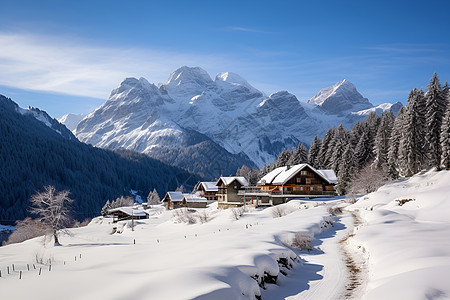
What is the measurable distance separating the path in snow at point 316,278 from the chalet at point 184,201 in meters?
76.2

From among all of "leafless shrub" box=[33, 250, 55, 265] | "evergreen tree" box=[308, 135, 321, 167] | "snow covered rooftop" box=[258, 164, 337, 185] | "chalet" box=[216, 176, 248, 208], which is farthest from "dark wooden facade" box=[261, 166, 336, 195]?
"leafless shrub" box=[33, 250, 55, 265]

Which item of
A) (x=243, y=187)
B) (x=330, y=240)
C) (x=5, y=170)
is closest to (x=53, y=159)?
(x=5, y=170)

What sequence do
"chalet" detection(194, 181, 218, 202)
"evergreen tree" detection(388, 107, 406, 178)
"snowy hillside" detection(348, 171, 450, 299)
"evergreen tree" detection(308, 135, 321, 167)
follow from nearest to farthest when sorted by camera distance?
"snowy hillside" detection(348, 171, 450, 299) → "evergreen tree" detection(388, 107, 406, 178) → "evergreen tree" detection(308, 135, 321, 167) → "chalet" detection(194, 181, 218, 202)

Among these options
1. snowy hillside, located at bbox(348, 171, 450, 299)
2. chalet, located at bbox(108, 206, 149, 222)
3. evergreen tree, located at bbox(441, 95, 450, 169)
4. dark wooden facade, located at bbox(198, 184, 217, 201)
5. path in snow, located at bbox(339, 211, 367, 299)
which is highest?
evergreen tree, located at bbox(441, 95, 450, 169)

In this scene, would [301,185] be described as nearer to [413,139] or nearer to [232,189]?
[232,189]

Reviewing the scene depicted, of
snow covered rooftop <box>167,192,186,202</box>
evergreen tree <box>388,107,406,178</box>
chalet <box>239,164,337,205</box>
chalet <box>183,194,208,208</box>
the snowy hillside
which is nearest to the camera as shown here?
the snowy hillside

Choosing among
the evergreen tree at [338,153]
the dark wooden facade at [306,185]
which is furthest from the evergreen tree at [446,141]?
the evergreen tree at [338,153]

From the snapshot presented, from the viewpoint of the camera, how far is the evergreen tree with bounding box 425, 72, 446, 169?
2116 inches

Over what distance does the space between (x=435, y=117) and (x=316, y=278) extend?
1953 inches

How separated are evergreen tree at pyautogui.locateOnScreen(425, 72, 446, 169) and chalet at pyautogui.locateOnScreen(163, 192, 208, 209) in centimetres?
6270

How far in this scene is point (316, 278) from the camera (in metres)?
16.3

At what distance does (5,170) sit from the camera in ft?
552

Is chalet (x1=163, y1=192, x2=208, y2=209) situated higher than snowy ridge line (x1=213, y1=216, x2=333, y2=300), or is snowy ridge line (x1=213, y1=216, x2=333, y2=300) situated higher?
snowy ridge line (x1=213, y1=216, x2=333, y2=300)

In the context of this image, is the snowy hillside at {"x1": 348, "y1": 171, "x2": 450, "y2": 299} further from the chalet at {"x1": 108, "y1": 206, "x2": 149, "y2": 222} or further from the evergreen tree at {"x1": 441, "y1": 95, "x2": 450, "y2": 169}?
the chalet at {"x1": 108, "y1": 206, "x2": 149, "y2": 222}
